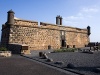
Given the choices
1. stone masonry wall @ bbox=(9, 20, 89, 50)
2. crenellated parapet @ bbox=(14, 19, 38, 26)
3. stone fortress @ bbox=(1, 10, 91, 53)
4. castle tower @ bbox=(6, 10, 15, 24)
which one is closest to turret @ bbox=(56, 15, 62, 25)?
stone fortress @ bbox=(1, 10, 91, 53)

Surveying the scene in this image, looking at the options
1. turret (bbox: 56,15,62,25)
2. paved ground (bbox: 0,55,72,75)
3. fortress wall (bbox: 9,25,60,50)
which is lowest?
paved ground (bbox: 0,55,72,75)

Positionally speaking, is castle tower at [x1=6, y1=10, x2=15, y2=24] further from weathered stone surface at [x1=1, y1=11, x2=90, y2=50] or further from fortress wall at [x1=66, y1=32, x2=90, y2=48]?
fortress wall at [x1=66, y1=32, x2=90, y2=48]

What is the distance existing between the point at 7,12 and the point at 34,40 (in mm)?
5789

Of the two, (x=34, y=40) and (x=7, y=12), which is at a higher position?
(x=7, y=12)

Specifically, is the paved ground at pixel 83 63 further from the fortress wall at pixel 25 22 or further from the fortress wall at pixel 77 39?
the fortress wall at pixel 77 39

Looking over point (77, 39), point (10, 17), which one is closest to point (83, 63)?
point (10, 17)

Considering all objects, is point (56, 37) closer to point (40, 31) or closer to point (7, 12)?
point (40, 31)

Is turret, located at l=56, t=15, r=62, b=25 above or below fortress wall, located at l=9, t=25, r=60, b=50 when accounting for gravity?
above

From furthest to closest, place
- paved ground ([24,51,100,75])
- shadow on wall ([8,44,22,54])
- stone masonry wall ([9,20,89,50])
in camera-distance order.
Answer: stone masonry wall ([9,20,89,50]), shadow on wall ([8,44,22,54]), paved ground ([24,51,100,75])

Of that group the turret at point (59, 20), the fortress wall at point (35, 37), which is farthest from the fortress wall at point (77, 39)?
the fortress wall at point (35, 37)

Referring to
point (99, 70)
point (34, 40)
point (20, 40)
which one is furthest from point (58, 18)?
point (99, 70)

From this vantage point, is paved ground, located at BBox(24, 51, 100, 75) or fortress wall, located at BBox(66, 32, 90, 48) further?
fortress wall, located at BBox(66, 32, 90, 48)

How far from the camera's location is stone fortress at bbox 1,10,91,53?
72.6 ft

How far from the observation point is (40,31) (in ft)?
83.0
